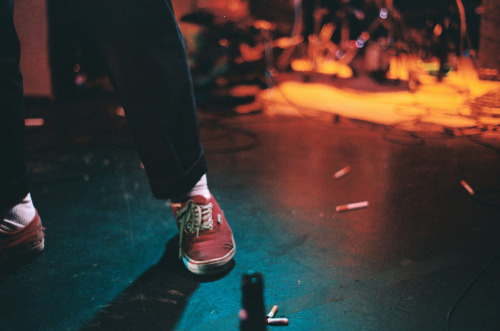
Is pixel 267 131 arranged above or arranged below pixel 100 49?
below

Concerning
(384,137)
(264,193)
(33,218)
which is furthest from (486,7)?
(33,218)

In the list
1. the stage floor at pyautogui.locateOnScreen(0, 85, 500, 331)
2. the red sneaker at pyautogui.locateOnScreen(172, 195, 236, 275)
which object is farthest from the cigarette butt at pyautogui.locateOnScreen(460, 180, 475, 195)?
the red sneaker at pyautogui.locateOnScreen(172, 195, 236, 275)

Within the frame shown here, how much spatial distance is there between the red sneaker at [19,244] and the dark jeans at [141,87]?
74 millimetres

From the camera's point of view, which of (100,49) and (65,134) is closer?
(100,49)

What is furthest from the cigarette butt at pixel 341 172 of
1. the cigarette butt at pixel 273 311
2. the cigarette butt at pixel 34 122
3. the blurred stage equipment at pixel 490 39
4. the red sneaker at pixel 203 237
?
the blurred stage equipment at pixel 490 39

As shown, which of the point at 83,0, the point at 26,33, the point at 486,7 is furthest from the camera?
the point at 486,7

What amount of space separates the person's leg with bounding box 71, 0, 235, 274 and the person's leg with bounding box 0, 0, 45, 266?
17 cm

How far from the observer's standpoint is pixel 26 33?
104 inches

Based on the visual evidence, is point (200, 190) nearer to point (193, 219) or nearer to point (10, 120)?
point (193, 219)

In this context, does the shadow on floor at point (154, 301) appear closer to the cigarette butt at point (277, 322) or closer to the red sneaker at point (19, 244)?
the cigarette butt at point (277, 322)

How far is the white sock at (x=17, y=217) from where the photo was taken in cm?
86

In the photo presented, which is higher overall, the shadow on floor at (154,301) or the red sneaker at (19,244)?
the red sneaker at (19,244)

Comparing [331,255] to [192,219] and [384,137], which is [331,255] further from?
[384,137]

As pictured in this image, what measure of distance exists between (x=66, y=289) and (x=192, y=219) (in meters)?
0.29
